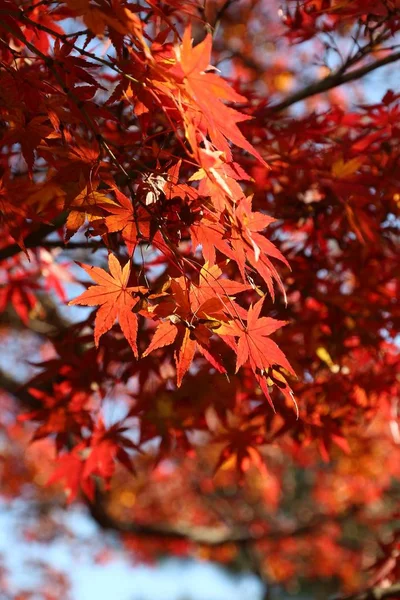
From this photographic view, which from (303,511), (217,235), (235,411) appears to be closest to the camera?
(217,235)

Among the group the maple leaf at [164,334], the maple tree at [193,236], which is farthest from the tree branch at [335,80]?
the maple leaf at [164,334]

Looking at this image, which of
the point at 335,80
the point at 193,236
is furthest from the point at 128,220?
the point at 335,80

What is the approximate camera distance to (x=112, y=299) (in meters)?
1.23

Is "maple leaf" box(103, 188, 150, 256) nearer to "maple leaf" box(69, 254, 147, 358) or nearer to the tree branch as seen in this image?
"maple leaf" box(69, 254, 147, 358)

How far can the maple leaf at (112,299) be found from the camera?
120 cm

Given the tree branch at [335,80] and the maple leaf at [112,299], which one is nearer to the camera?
the maple leaf at [112,299]

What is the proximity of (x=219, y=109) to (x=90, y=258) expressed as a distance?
1.88 meters

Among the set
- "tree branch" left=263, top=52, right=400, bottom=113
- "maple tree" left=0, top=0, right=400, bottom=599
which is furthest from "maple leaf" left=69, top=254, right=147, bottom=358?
"tree branch" left=263, top=52, right=400, bottom=113

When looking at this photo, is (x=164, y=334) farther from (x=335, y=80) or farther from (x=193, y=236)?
(x=335, y=80)

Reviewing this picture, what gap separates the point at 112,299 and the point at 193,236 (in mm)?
189

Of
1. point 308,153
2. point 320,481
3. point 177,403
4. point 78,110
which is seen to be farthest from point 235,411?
point 320,481

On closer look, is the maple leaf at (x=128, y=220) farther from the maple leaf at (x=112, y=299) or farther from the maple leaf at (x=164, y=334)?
the maple leaf at (x=164, y=334)

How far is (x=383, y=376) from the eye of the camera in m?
2.16

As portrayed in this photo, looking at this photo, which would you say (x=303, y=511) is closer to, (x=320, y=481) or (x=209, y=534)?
(x=320, y=481)
